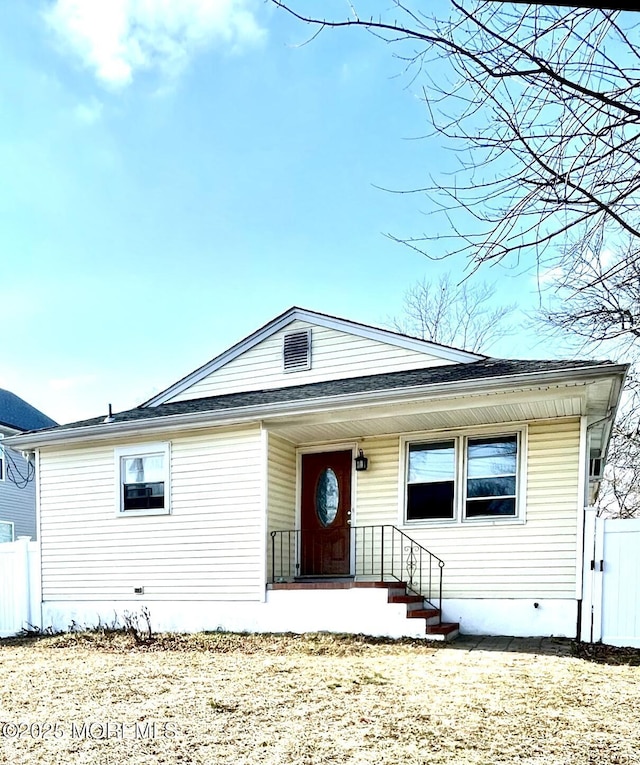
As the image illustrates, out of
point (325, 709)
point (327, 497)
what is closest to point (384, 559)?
point (327, 497)

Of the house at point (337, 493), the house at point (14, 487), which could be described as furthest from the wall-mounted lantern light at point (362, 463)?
the house at point (14, 487)

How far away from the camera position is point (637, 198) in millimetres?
3270

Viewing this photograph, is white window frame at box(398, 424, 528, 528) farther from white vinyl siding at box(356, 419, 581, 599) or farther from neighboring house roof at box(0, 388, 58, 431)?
neighboring house roof at box(0, 388, 58, 431)

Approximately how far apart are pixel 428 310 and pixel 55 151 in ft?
53.4

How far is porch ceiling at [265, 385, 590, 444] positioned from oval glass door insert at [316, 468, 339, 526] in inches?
28.2

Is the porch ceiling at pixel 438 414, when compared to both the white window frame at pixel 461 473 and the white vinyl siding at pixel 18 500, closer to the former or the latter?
the white window frame at pixel 461 473

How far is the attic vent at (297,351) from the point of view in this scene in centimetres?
1085

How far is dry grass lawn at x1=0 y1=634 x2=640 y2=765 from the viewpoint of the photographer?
142 inches

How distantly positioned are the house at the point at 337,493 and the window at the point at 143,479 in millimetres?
31

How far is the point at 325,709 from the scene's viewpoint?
4430mm

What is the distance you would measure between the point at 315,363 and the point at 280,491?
2.41 meters

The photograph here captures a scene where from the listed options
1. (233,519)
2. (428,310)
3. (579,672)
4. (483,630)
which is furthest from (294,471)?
(428,310)

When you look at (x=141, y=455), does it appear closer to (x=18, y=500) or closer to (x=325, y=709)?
(x=325, y=709)

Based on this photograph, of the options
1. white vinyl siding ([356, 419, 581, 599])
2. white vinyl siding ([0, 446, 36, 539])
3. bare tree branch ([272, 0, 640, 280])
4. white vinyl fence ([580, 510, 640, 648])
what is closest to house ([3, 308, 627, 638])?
white vinyl siding ([356, 419, 581, 599])
